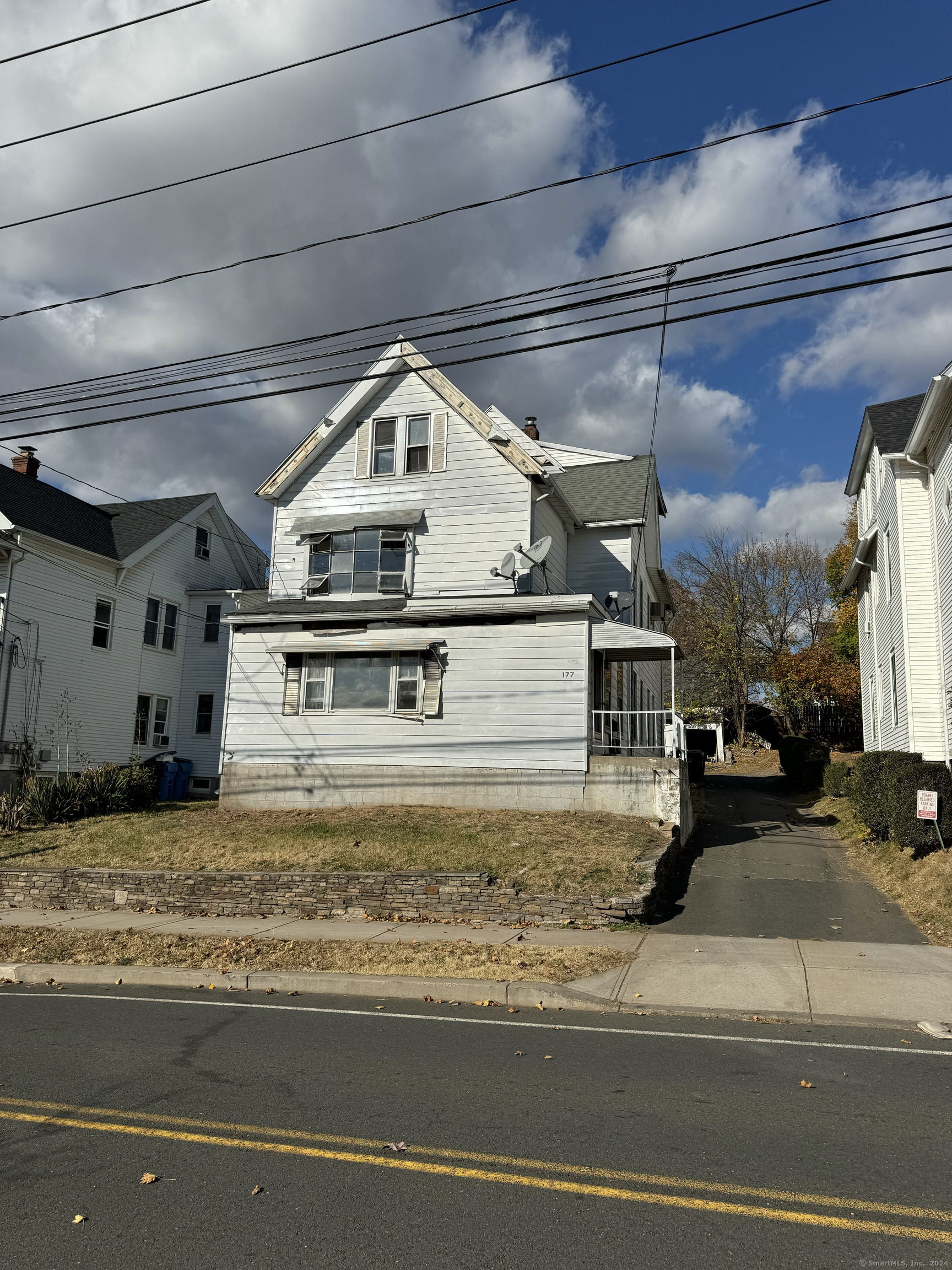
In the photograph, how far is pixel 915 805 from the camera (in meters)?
13.1

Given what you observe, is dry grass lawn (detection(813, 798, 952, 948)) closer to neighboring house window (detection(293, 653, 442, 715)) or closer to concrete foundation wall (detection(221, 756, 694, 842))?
concrete foundation wall (detection(221, 756, 694, 842))

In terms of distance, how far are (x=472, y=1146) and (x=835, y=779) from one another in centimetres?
2232

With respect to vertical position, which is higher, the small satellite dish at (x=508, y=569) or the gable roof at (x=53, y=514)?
the gable roof at (x=53, y=514)

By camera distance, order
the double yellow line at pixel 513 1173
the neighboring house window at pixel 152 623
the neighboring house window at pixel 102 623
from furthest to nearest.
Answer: the neighboring house window at pixel 152 623 < the neighboring house window at pixel 102 623 < the double yellow line at pixel 513 1173

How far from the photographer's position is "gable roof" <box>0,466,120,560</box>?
2484 cm

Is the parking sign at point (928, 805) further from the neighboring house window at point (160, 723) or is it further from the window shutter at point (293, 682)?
the neighboring house window at point (160, 723)

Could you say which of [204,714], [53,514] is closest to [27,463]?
[53,514]

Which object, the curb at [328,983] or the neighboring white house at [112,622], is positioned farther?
the neighboring white house at [112,622]

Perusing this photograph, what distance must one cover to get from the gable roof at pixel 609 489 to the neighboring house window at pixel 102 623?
48.3 ft

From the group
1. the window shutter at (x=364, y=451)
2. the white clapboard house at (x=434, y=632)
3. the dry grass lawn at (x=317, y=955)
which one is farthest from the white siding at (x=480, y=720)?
the dry grass lawn at (x=317, y=955)

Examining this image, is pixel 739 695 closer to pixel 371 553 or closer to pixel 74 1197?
pixel 371 553

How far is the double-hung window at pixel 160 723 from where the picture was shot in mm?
28922

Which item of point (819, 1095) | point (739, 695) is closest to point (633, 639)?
point (819, 1095)

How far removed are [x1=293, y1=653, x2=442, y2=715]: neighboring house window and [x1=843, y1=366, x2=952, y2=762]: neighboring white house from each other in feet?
34.6
